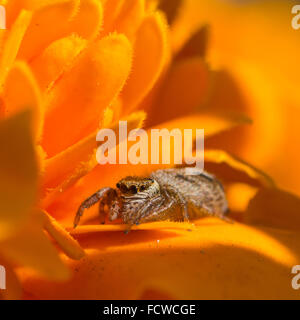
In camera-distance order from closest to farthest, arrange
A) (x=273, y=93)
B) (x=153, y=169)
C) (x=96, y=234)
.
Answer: (x=96, y=234)
(x=153, y=169)
(x=273, y=93)

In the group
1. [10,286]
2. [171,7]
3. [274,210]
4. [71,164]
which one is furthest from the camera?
[171,7]

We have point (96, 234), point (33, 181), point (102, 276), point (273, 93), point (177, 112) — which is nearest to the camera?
point (33, 181)

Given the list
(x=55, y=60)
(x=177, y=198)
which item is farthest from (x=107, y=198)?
(x=55, y=60)

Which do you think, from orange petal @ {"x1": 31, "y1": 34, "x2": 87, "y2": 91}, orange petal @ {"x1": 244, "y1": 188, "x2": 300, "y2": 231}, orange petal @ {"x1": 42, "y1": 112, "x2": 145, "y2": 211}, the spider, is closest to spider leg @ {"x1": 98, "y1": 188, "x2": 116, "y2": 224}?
the spider

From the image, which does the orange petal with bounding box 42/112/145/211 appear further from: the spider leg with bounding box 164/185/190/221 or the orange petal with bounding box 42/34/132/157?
the spider leg with bounding box 164/185/190/221

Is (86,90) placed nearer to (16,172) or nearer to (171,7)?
(16,172)

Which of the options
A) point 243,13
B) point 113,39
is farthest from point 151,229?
point 243,13

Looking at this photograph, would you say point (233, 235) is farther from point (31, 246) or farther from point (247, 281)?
point (31, 246)

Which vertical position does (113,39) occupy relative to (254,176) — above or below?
above
